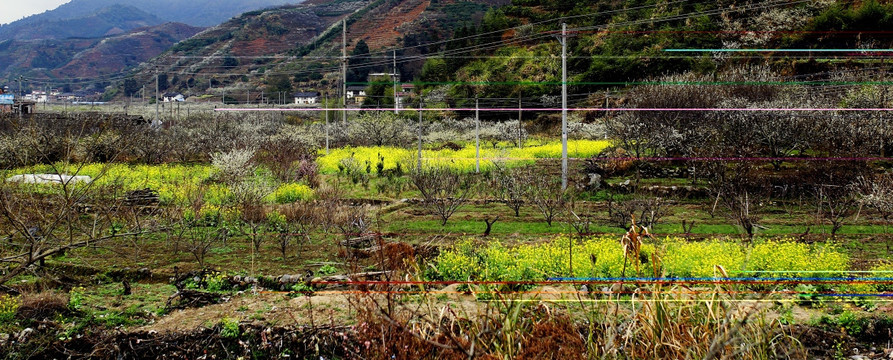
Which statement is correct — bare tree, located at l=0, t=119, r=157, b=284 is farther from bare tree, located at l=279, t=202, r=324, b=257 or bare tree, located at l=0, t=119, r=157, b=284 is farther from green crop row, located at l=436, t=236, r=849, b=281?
green crop row, located at l=436, t=236, r=849, b=281

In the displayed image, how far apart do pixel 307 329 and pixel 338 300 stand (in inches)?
47.6

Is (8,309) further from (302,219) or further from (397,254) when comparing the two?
(302,219)

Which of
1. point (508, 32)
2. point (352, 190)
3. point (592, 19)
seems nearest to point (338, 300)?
point (352, 190)

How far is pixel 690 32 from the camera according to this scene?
51438mm

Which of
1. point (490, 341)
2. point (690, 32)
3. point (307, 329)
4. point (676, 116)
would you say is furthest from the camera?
point (690, 32)

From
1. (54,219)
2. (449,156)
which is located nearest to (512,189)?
(54,219)

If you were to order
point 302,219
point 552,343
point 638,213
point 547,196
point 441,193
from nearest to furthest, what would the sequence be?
point 552,343
point 302,219
point 638,213
point 441,193
point 547,196

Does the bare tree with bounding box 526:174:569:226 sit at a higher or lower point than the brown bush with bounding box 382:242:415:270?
lower

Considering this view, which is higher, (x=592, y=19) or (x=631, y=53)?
(x=592, y=19)

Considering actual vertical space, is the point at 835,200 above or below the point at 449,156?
below

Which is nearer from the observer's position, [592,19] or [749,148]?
[749,148]

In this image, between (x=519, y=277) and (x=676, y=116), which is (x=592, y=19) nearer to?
(x=676, y=116)

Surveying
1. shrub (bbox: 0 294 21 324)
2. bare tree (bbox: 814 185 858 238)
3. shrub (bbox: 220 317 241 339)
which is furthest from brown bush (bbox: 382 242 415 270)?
bare tree (bbox: 814 185 858 238)

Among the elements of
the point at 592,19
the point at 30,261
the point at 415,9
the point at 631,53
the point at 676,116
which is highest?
the point at 415,9
